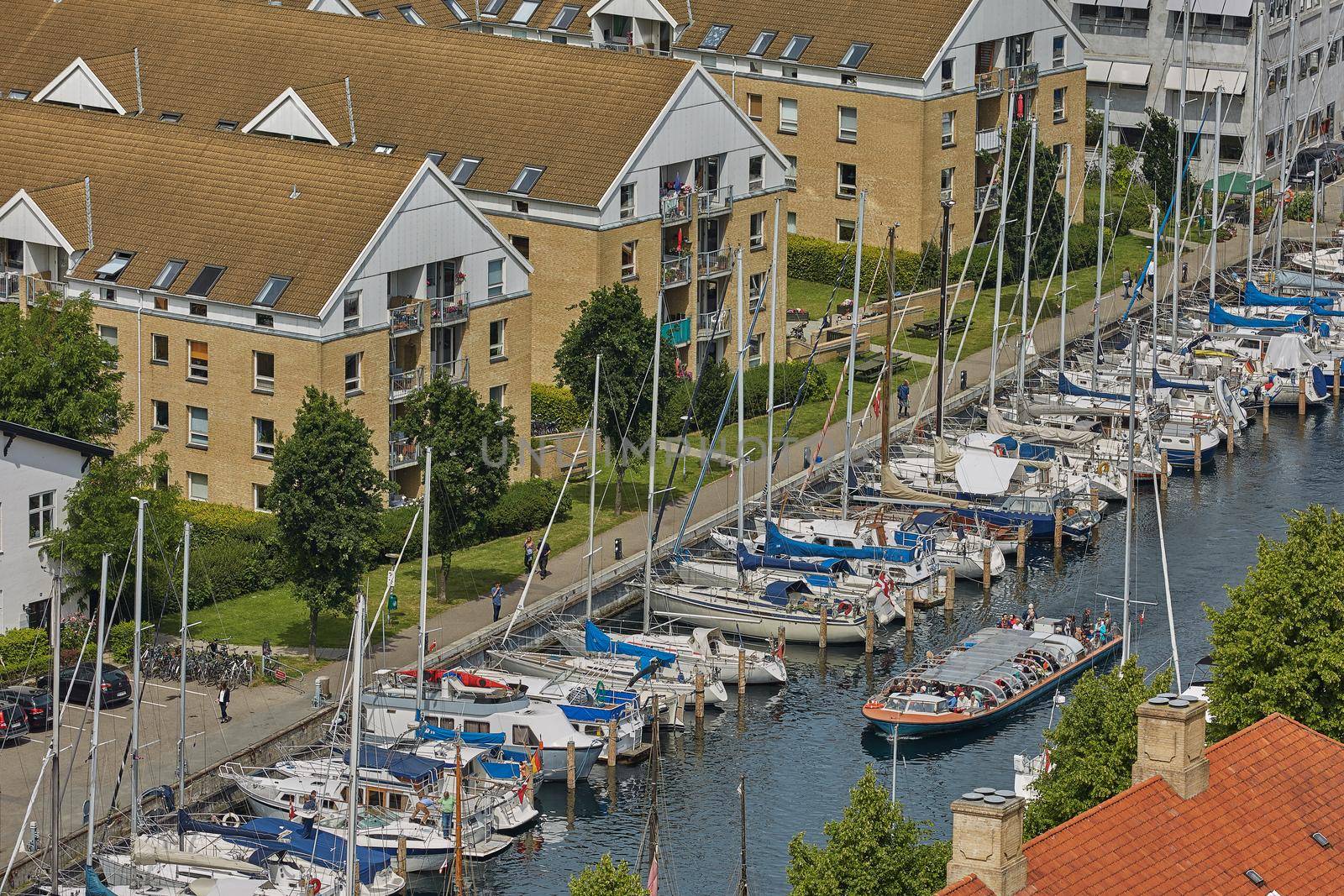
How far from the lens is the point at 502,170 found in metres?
136

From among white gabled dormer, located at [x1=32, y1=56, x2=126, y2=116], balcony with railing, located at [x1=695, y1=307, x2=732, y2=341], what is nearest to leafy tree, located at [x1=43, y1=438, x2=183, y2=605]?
balcony with railing, located at [x1=695, y1=307, x2=732, y2=341]

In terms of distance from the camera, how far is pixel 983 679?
343 ft

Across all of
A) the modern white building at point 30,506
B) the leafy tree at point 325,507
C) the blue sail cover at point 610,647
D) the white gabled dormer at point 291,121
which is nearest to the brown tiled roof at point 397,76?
the white gabled dormer at point 291,121

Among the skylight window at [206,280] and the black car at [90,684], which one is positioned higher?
the skylight window at [206,280]

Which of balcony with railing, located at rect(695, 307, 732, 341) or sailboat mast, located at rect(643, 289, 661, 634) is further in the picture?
balcony with railing, located at rect(695, 307, 732, 341)

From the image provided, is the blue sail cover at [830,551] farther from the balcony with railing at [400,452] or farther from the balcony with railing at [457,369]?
the balcony with railing at [400,452]

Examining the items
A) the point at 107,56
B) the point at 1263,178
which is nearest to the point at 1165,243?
the point at 1263,178

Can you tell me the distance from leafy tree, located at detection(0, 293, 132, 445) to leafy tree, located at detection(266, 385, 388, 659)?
8.81m

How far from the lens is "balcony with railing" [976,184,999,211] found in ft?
518

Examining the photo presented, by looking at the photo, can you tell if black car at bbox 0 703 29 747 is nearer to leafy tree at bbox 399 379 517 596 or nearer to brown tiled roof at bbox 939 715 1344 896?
leafy tree at bbox 399 379 517 596

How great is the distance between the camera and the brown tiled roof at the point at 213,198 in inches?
4651

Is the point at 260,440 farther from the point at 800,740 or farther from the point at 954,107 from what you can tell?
the point at 954,107

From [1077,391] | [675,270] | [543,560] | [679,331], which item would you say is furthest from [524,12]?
[543,560]

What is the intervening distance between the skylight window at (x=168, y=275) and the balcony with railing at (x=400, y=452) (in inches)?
417
